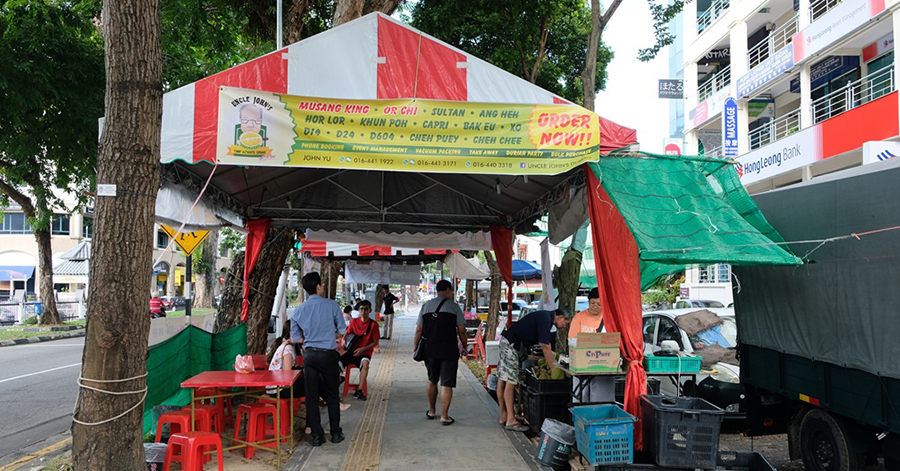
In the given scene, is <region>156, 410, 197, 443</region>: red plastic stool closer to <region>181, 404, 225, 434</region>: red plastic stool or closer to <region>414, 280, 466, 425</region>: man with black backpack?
<region>181, 404, 225, 434</region>: red plastic stool

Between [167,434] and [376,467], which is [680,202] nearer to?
[376,467]

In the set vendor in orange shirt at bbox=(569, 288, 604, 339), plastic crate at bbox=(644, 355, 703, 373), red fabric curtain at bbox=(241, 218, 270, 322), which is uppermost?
red fabric curtain at bbox=(241, 218, 270, 322)

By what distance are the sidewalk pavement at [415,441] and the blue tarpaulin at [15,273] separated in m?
46.4

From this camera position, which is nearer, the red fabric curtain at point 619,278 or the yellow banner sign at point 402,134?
the yellow banner sign at point 402,134

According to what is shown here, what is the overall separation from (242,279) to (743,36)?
21.2 m


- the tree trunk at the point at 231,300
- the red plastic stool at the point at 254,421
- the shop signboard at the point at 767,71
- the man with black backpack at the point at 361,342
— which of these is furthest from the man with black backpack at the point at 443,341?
the shop signboard at the point at 767,71

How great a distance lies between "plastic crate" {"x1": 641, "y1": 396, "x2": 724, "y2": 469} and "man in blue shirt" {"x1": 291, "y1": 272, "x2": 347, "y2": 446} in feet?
11.8

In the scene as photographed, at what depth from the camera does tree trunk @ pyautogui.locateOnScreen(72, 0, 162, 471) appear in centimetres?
437

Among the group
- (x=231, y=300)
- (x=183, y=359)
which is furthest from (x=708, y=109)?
(x=183, y=359)

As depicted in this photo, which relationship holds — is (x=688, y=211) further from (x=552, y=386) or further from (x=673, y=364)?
(x=552, y=386)

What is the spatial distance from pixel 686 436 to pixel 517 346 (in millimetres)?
2728

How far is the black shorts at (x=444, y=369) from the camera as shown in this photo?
789 cm

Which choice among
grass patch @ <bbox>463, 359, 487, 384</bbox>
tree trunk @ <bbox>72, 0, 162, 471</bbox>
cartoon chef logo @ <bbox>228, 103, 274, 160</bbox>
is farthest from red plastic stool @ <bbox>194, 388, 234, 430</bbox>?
grass patch @ <bbox>463, 359, 487, 384</bbox>

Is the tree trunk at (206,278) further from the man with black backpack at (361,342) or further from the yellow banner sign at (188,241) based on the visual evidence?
the man with black backpack at (361,342)
